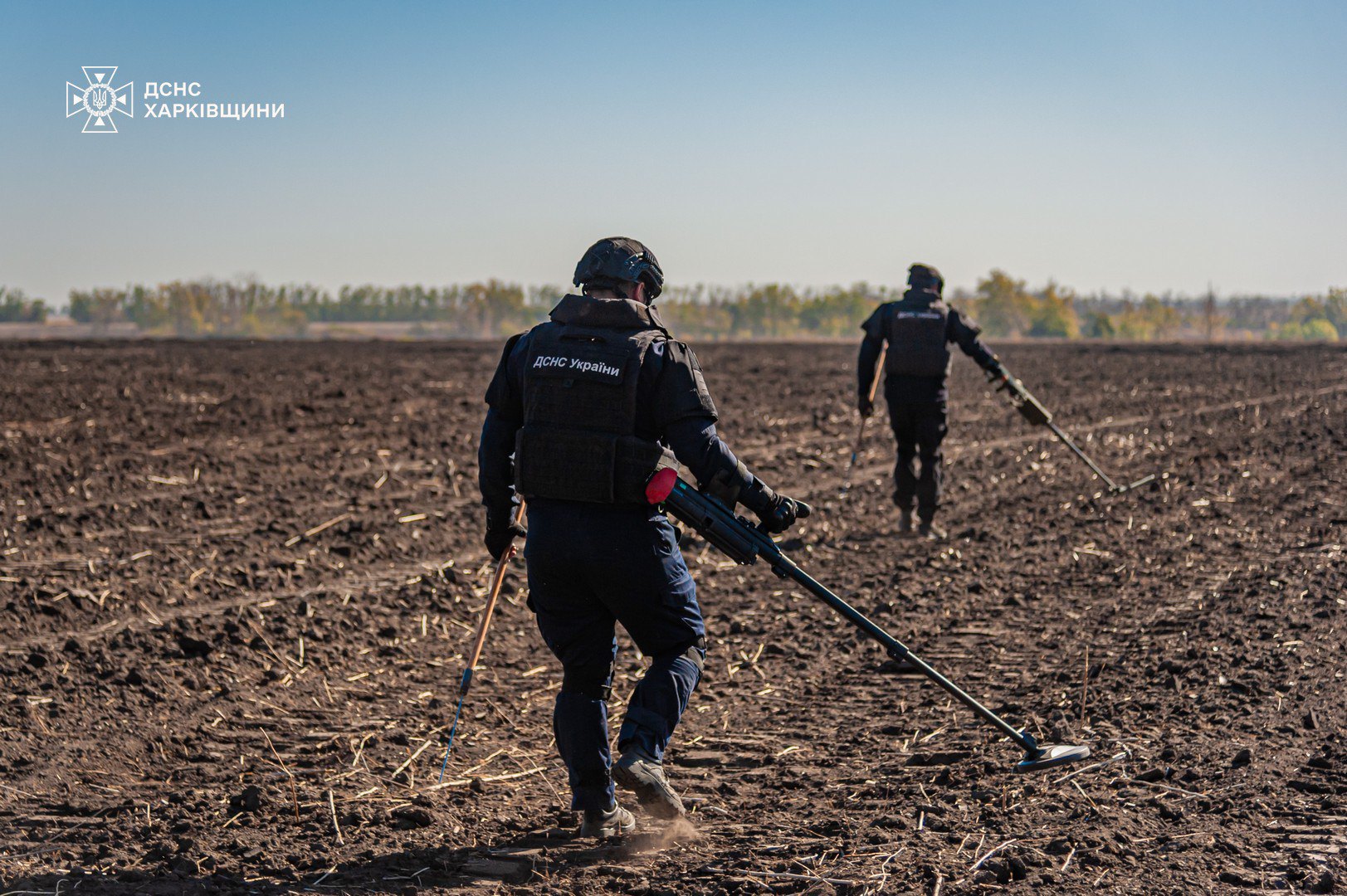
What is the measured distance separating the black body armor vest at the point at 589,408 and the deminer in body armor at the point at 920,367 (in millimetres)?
6647

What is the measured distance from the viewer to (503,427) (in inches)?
197

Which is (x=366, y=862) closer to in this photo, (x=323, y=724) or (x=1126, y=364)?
(x=323, y=724)

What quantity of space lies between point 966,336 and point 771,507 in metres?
6.69

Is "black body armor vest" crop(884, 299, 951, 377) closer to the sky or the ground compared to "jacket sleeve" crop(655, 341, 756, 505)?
closer to the sky

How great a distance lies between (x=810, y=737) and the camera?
6.29 metres

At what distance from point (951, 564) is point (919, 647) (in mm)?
2438

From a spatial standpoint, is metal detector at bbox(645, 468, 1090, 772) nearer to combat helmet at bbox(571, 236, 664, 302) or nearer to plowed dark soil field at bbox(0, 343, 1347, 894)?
plowed dark soil field at bbox(0, 343, 1347, 894)

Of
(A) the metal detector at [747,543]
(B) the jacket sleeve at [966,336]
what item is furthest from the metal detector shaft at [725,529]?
(B) the jacket sleeve at [966,336]

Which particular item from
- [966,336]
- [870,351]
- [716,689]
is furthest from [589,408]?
[870,351]

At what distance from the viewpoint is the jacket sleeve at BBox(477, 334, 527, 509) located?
4914 mm

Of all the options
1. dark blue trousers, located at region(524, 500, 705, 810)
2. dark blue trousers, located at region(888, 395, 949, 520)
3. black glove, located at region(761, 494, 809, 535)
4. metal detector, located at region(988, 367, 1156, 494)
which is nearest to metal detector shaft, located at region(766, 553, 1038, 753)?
black glove, located at region(761, 494, 809, 535)

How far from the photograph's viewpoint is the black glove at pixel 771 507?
4828 millimetres

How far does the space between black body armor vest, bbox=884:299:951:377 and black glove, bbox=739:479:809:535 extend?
6371 mm

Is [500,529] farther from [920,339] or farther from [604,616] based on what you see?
[920,339]
